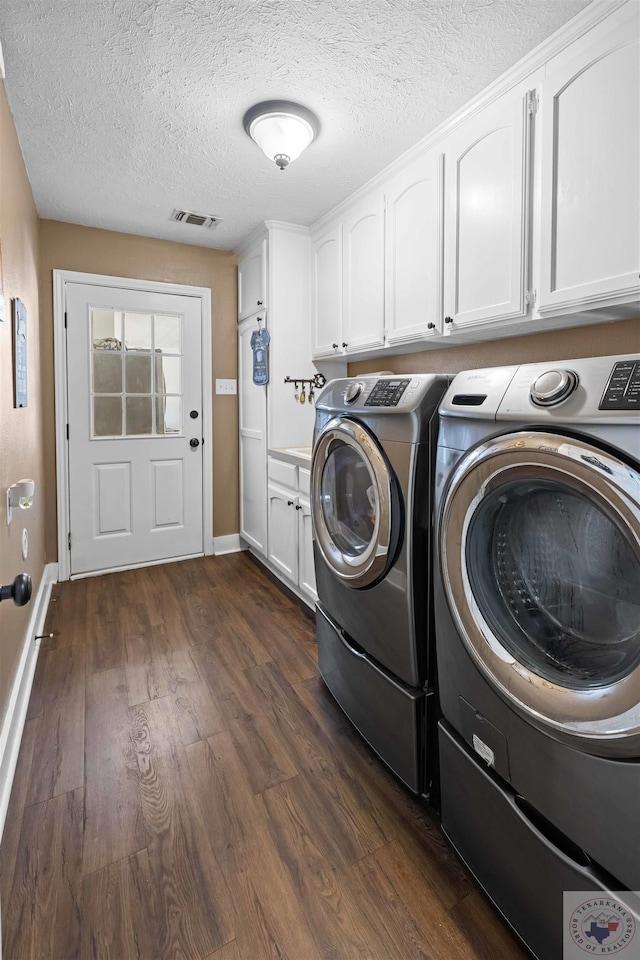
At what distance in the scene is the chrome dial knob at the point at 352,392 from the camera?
1.65 meters

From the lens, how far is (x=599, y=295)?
147 centimetres

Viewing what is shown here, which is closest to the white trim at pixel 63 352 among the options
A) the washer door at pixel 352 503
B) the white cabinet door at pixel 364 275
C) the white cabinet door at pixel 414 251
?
the white cabinet door at pixel 364 275

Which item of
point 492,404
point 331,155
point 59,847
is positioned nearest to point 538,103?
point 331,155

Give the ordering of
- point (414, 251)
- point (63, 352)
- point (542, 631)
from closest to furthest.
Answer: point (542, 631), point (414, 251), point (63, 352)

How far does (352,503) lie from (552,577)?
2.63 ft

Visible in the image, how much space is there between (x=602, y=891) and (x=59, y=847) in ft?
4.34

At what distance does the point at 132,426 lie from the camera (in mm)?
3434

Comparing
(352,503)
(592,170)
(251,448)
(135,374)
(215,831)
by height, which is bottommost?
(215,831)

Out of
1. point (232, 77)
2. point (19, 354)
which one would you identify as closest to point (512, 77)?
point (232, 77)

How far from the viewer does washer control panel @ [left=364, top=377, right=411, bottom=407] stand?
1460 millimetres

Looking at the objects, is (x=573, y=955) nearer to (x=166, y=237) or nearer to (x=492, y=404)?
(x=492, y=404)

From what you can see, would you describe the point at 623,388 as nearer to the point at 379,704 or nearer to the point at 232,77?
the point at 379,704

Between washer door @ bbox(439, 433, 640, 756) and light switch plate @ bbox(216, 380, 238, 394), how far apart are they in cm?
285

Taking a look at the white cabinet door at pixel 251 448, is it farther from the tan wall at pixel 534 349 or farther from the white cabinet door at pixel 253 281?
the tan wall at pixel 534 349
